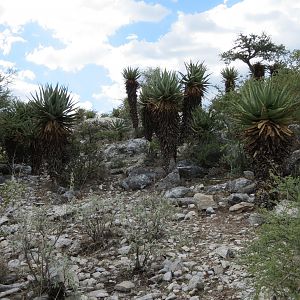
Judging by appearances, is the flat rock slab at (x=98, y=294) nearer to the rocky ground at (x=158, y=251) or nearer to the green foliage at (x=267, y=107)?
the rocky ground at (x=158, y=251)

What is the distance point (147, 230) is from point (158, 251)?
677 millimetres

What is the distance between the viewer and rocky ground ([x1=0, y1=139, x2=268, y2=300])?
18.0 feet

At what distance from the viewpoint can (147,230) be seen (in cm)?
698

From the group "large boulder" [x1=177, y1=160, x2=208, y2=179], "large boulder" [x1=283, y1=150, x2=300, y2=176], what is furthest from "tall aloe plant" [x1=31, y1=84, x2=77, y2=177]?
"large boulder" [x1=283, y1=150, x2=300, y2=176]

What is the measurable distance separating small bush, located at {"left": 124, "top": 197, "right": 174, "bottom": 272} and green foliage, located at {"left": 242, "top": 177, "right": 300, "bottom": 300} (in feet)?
7.02

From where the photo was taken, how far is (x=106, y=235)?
7398mm

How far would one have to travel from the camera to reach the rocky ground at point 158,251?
5496 millimetres

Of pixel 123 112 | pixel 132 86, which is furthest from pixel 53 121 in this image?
pixel 123 112

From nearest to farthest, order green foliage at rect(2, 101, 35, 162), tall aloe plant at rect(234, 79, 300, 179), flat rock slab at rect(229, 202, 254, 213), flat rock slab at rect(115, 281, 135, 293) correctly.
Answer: flat rock slab at rect(115, 281, 135, 293)
tall aloe plant at rect(234, 79, 300, 179)
flat rock slab at rect(229, 202, 254, 213)
green foliage at rect(2, 101, 35, 162)

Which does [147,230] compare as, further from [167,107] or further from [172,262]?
[167,107]

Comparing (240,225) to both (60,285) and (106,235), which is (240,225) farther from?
(60,285)

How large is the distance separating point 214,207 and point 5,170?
767 centimetres

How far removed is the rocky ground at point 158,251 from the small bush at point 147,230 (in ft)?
0.23

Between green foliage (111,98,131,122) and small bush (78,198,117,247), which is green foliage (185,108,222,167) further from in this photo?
green foliage (111,98,131,122)
